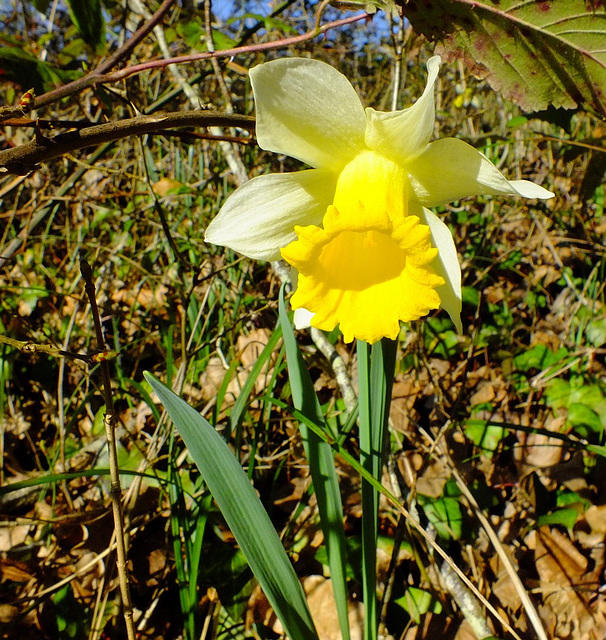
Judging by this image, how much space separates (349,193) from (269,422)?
3.65 ft

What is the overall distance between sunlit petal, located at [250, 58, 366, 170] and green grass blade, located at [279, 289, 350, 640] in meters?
0.47

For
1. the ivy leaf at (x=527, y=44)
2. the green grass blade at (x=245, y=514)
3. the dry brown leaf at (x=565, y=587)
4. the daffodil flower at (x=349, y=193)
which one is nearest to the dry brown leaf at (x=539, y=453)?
the dry brown leaf at (x=565, y=587)

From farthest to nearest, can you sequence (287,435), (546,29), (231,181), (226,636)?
1. (231,181)
2. (287,435)
3. (226,636)
4. (546,29)

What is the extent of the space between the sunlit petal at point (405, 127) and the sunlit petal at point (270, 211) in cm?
19

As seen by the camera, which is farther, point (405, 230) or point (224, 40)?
point (224, 40)

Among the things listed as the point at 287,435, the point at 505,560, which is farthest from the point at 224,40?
the point at 505,560

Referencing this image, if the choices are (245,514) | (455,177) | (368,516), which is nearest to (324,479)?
(368,516)

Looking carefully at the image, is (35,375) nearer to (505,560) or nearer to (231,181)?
(231,181)

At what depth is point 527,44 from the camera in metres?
1.25

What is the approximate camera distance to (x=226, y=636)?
5.78 feet

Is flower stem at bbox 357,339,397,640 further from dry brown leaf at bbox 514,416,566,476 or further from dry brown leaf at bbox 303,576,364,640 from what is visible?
dry brown leaf at bbox 514,416,566,476

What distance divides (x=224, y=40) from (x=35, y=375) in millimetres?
1861

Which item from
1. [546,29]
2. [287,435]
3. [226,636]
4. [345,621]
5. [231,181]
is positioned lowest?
[226,636]

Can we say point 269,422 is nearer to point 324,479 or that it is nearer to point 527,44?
point 324,479
